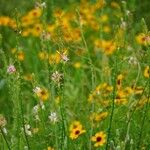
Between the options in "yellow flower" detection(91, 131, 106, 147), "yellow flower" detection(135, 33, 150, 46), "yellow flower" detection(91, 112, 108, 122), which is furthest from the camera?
"yellow flower" detection(91, 112, 108, 122)

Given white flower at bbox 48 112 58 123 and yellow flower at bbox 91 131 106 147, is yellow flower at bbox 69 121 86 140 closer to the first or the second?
yellow flower at bbox 91 131 106 147

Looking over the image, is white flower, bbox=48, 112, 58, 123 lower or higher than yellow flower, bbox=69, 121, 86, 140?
lower

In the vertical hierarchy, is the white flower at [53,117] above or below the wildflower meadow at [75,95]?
below

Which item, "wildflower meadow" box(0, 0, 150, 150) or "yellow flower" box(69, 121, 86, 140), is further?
"yellow flower" box(69, 121, 86, 140)

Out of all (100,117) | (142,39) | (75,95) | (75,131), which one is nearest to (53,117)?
(75,131)

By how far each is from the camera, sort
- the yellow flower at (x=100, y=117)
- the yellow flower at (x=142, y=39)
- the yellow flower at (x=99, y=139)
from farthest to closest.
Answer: the yellow flower at (x=100, y=117) < the yellow flower at (x=99, y=139) < the yellow flower at (x=142, y=39)

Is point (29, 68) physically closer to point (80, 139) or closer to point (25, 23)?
point (25, 23)

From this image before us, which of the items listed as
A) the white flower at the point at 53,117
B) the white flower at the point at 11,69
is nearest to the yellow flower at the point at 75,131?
the white flower at the point at 53,117

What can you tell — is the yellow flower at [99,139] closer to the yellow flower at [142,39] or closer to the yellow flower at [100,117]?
the yellow flower at [100,117]

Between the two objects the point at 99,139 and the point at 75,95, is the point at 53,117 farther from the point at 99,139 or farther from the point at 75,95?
the point at 75,95

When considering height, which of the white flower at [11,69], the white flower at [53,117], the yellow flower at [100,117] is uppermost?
the yellow flower at [100,117]

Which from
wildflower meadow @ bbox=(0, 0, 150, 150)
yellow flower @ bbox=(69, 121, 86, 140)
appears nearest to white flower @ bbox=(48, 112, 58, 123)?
wildflower meadow @ bbox=(0, 0, 150, 150)
